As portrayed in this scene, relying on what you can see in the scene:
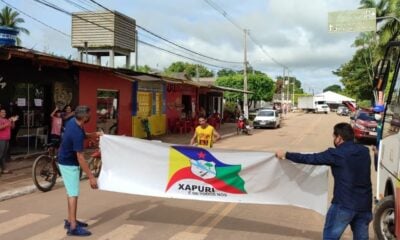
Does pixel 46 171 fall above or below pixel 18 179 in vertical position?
above

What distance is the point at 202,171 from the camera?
7160 mm

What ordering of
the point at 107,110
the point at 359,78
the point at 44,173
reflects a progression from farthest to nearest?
the point at 359,78 → the point at 107,110 → the point at 44,173

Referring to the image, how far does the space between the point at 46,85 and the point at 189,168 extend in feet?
36.9

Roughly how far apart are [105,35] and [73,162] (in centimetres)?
2596

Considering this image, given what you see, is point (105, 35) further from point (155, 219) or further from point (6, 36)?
point (155, 219)

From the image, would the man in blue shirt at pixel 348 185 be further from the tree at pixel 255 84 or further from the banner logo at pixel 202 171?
the tree at pixel 255 84

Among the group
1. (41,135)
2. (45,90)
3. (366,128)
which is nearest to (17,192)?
(41,135)

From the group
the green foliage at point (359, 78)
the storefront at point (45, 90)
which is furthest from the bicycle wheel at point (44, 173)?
the green foliage at point (359, 78)

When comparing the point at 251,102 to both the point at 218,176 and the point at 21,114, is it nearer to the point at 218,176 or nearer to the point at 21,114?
the point at 21,114

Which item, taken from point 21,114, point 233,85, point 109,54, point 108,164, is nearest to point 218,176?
point 108,164

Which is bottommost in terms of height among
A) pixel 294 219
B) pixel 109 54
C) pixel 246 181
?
pixel 294 219

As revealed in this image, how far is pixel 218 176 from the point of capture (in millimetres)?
7078

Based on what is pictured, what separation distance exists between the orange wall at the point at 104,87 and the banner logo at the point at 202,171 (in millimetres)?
12299

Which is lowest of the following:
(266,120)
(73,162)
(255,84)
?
Result: (266,120)
